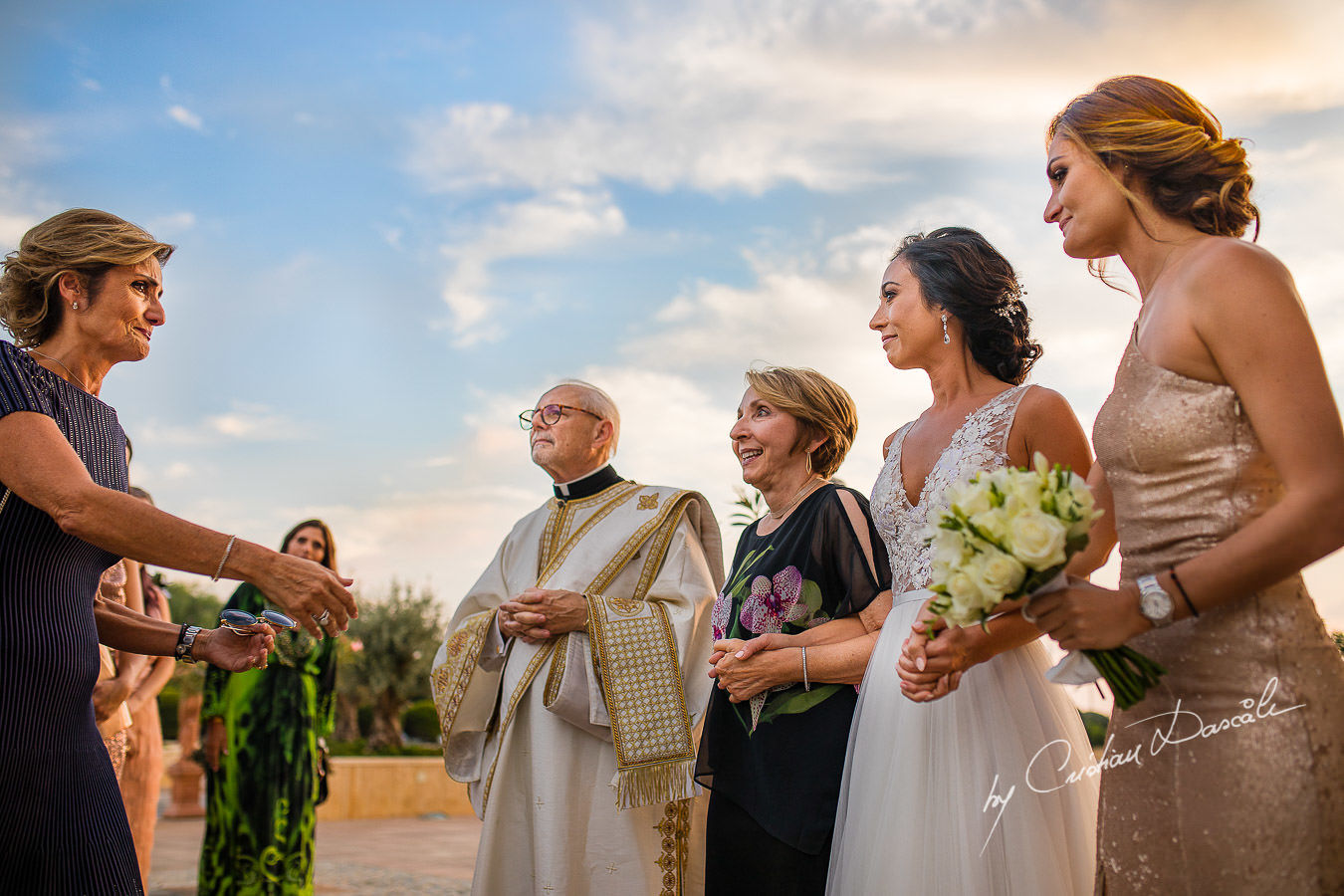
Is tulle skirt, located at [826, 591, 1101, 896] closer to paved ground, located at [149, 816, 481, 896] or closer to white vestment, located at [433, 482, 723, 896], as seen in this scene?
white vestment, located at [433, 482, 723, 896]

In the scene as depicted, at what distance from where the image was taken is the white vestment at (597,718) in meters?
3.83

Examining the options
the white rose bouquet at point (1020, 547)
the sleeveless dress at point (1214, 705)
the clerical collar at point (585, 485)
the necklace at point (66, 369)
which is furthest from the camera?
the clerical collar at point (585, 485)

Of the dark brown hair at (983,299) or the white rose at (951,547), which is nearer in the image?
the white rose at (951,547)

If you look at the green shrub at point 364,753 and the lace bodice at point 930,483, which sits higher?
the lace bodice at point 930,483

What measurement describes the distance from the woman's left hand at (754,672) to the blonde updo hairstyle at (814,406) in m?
0.87

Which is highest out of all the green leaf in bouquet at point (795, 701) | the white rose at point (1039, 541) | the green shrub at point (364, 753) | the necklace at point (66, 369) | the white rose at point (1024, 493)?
the necklace at point (66, 369)

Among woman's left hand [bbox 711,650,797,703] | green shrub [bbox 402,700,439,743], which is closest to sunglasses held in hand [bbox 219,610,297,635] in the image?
woman's left hand [bbox 711,650,797,703]

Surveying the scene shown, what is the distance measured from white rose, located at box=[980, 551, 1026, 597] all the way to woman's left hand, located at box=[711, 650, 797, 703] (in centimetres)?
138

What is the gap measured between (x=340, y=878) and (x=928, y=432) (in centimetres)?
739

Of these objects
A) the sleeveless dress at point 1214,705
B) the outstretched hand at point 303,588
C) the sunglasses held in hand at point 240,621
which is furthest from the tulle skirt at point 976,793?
the sunglasses held in hand at point 240,621

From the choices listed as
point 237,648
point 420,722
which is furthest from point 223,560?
point 420,722

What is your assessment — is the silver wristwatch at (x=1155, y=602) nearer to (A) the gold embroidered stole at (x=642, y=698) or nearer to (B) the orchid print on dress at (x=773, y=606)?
(B) the orchid print on dress at (x=773, y=606)

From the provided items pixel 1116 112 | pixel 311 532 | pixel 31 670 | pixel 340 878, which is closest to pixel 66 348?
pixel 31 670

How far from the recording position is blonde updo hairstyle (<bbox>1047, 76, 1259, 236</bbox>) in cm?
199
